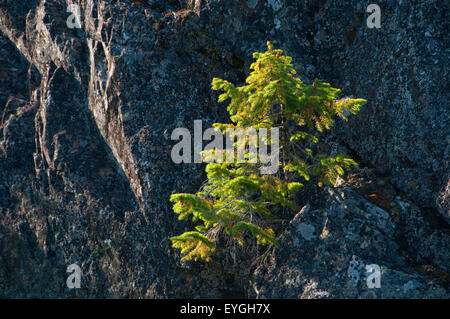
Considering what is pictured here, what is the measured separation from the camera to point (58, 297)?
45.3ft

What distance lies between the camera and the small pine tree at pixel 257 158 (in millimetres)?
9656

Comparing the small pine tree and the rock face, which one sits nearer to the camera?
the small pine tree

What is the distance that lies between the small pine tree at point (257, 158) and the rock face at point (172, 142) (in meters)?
1.47

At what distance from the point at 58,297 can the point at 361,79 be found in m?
12.2

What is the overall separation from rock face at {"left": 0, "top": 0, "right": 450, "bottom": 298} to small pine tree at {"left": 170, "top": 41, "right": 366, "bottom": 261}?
1470 millimetres

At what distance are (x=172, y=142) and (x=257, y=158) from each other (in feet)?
12.7

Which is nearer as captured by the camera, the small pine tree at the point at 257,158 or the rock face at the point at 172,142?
the small pine tree at the point at 257,158

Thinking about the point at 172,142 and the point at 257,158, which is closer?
the point at 257,158

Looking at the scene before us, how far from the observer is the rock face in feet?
36.2

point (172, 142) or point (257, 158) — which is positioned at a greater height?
point (172, 142)

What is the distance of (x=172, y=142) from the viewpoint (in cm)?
1323

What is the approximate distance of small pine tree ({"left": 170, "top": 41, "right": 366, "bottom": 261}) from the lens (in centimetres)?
966

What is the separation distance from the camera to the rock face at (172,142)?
1102 cm

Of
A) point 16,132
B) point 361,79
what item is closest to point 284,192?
point 361,79
